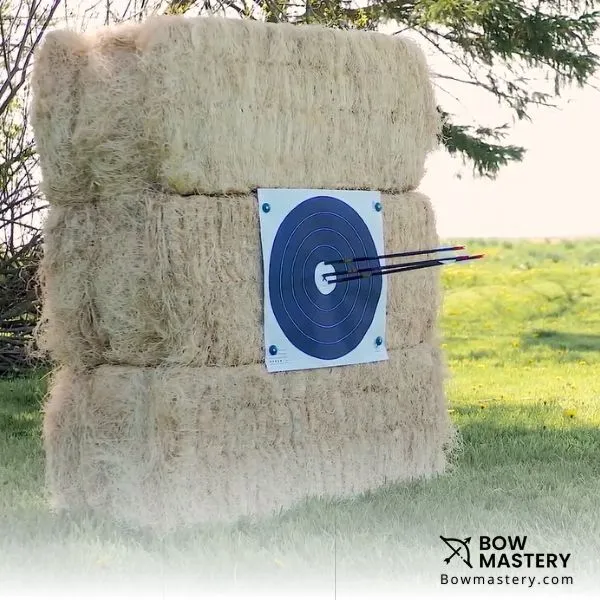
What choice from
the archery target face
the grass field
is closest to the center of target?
the archery target face

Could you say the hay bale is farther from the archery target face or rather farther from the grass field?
the grass field

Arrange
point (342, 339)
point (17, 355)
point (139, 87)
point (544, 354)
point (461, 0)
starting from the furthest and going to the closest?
point (544, 354) < point (17, 355) < point (461, 0) < point (342, 339) < point (139, 87)

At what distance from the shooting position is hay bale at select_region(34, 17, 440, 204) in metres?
3.67

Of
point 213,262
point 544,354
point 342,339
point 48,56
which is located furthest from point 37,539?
point 544,354

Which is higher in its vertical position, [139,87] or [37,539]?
[139,87]

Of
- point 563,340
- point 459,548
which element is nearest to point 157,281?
point 459,548

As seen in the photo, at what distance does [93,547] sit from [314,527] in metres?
0.79

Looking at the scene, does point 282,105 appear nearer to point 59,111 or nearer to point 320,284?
point 320,284

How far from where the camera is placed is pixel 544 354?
31.1 feet

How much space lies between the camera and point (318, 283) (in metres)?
4.14

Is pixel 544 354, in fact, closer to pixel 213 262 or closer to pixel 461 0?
pixel 461 0

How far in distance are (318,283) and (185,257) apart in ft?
2.18

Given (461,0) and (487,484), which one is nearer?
(487,484)

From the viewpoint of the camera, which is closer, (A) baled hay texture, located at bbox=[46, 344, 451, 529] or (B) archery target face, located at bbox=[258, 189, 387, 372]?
(A) baled hay texture, located at bbox=[46, 344, 451, 529]
